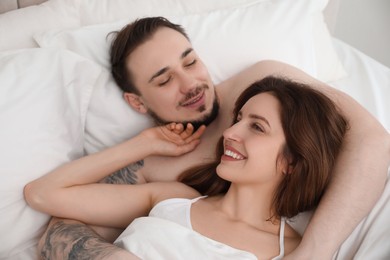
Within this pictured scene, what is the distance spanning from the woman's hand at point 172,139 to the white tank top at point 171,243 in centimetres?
36

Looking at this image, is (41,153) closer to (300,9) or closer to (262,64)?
(262,64)

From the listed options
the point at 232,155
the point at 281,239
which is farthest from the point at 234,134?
the point at 281,239

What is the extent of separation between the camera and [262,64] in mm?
1932

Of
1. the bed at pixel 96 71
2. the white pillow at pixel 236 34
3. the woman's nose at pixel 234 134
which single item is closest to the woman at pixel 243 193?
the woman's nose at pixel 234 134

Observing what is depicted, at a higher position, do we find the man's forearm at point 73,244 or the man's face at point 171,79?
the man's face at point 171,79

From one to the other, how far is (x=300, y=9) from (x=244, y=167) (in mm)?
1045

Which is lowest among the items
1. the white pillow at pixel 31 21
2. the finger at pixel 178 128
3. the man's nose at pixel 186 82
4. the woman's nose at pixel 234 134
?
the finger at pixel 178 128

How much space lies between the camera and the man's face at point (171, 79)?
1.79m

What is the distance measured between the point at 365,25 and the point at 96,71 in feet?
5.55

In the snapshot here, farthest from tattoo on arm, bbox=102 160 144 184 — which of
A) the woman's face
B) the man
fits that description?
the woman's face

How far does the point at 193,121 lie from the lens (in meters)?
1.82

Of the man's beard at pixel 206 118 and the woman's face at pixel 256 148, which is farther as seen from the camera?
the man's beard at pixel 206 118

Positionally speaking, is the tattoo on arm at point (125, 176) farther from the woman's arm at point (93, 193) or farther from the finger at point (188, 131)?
the finger at point (188, 131)

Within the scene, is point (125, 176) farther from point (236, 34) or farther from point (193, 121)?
point (236, 34)
